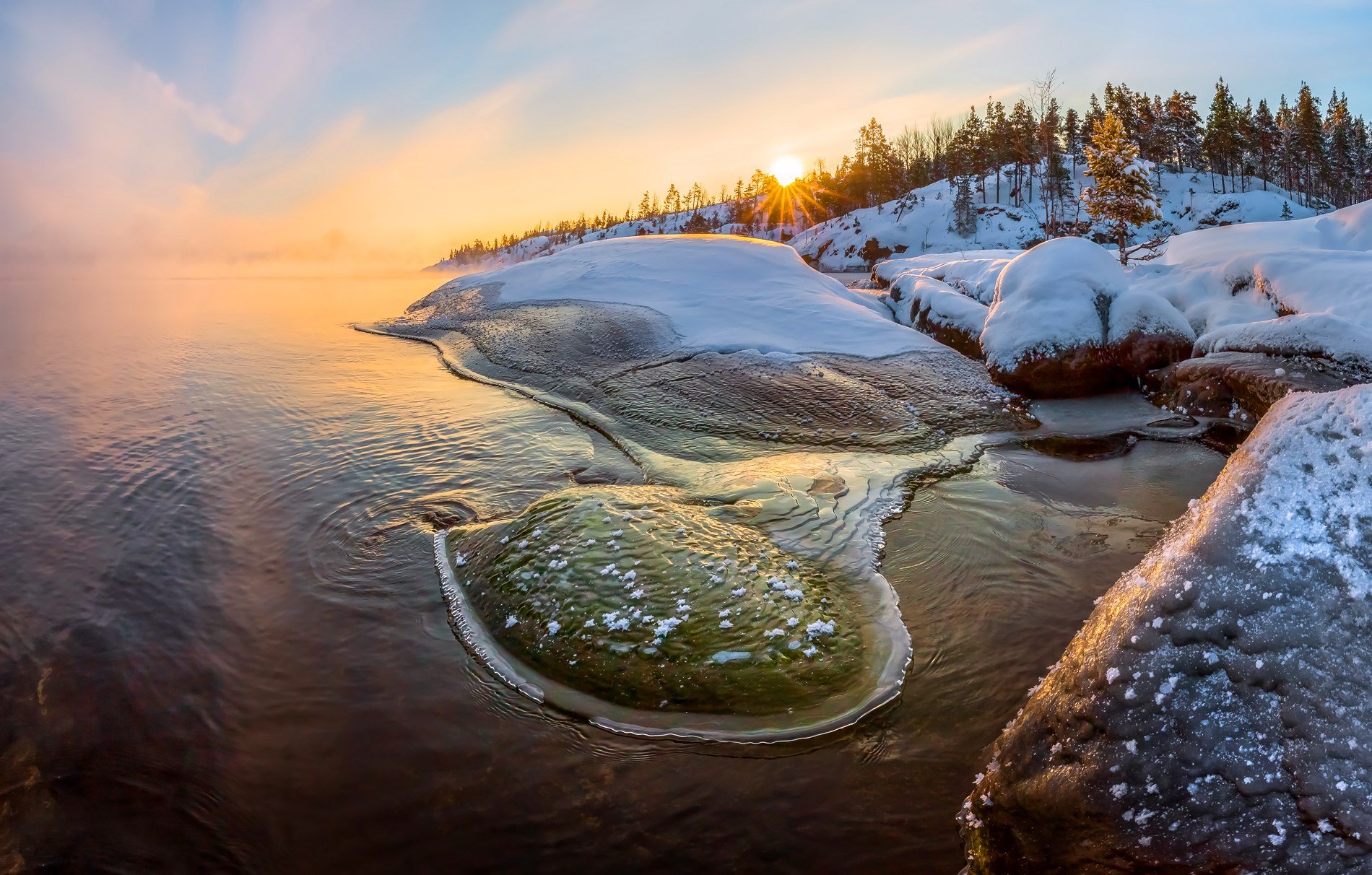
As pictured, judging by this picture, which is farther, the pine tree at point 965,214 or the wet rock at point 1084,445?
the pine tree at point 965,214

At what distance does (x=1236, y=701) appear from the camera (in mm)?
2191

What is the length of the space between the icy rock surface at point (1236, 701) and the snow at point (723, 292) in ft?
28.1

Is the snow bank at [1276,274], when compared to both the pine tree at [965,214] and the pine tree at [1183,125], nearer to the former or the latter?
the pine tree at [965,214]

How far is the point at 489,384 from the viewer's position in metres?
11.3

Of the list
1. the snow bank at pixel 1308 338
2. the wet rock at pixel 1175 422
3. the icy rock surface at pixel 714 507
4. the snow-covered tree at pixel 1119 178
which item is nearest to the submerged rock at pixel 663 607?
the icy rock surface at pixel 714 507

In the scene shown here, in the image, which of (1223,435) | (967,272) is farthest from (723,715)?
(967,272)

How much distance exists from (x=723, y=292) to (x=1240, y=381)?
825 cm

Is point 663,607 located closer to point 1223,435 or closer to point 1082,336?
point 1223,435

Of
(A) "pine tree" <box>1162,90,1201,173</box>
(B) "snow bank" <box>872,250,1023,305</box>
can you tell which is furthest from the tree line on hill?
(B) "snow bank" <box>872,250,1023,305</box>

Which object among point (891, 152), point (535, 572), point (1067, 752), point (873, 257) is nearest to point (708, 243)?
point (535, 572)

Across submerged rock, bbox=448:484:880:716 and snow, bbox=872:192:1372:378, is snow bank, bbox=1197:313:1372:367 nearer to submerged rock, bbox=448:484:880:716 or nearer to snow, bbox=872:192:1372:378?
snow, bbox=872:192:1372:378

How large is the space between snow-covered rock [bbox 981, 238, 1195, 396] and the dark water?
2341mm

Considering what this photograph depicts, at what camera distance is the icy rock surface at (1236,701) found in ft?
6.56

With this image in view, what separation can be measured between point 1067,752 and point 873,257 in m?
58.2
